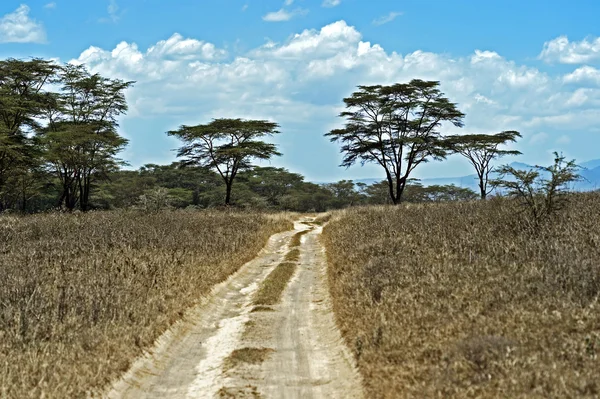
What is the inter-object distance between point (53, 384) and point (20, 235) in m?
18.1

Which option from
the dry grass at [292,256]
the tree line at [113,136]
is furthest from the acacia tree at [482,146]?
the dry grass at [292,256]

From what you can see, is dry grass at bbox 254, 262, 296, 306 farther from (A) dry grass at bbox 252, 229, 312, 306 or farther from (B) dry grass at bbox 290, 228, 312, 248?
(B) dry grass at bbox 290, 228, 312, 248

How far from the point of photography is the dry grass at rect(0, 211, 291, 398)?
7836 millimetres

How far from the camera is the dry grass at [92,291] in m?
7.84

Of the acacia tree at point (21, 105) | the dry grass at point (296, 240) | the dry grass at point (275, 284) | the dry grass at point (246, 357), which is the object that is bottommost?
the dry grass at point (246, 357)

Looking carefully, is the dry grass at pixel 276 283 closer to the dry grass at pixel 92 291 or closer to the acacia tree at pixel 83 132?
the dry grass at pixel 92 291

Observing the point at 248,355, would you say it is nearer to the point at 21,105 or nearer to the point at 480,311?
the point at 480,311

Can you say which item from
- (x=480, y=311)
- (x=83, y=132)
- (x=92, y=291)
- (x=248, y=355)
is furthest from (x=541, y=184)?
(x=83, y=132)

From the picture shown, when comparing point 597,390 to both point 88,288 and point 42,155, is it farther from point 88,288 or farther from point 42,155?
point 42,155

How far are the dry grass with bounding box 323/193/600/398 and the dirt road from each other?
0.63 m

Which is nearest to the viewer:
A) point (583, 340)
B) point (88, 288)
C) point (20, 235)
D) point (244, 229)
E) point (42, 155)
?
point (583, 340)

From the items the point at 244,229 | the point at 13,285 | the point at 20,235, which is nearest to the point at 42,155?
the point at 20,235

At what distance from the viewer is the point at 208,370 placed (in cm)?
927

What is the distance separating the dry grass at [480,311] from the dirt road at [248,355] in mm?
628
